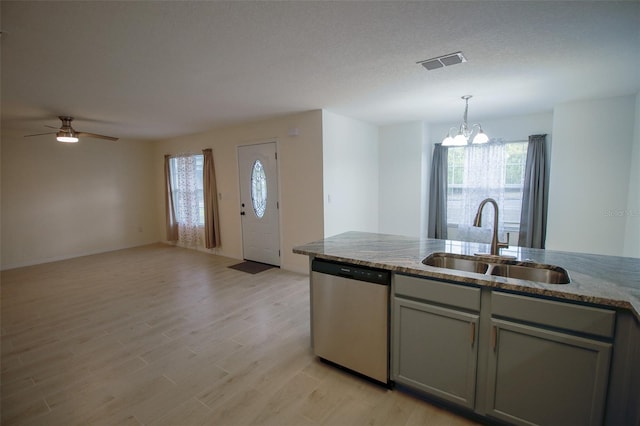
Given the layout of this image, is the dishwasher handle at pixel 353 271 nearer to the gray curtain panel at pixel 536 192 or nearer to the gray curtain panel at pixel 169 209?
the gray curtain panel at pixel 536 192

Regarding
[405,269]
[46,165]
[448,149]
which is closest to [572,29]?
[405,269]

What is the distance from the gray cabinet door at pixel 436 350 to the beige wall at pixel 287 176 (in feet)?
8.36

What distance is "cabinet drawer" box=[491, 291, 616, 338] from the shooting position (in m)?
1.31

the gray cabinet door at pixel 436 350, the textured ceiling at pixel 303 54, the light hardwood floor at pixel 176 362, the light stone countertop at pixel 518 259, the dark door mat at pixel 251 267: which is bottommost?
the light hardwood floor at pixel 176 362

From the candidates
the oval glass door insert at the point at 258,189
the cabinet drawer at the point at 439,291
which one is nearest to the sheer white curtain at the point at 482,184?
the oval glass door insert at the point at 258,189

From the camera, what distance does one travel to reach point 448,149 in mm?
5340

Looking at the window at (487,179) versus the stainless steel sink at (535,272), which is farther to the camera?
the window at (487,179)

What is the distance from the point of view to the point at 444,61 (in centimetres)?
252

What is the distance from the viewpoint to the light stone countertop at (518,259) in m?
1.35

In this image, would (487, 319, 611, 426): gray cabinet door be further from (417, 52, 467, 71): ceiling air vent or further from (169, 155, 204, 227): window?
(169, 155, 204, 227): window

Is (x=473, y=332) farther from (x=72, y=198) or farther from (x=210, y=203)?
(x=72, y=198)

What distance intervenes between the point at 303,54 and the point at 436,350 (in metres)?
2.34

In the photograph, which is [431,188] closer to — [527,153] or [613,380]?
[527,153]

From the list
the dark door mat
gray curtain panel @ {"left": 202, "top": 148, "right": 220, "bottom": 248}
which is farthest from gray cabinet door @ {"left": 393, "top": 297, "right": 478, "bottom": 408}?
gray curtain panel @ {"left": 202, "top": 148, "right": 220, "bottom": 248}
